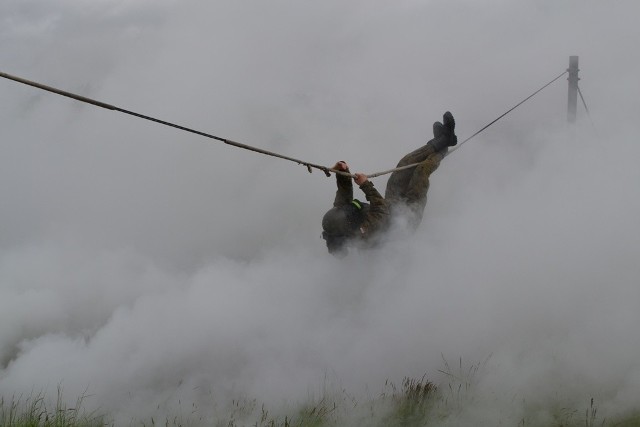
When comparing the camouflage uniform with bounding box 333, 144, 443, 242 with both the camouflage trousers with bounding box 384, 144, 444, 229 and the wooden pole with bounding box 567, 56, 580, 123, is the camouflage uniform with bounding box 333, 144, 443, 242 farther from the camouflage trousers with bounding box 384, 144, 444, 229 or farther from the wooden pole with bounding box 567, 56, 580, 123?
the wooden pole with bounding box 567, 56, 580, 123

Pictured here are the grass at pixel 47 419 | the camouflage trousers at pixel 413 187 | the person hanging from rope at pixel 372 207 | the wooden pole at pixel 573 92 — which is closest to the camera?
the grass at pixel 47 419

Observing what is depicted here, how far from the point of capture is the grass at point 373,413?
7.54m

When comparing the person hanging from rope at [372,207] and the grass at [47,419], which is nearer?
the grass at [47,419]

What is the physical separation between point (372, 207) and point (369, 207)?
8 cm

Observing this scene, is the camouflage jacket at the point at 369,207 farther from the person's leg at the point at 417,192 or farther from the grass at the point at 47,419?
the grass at the point at 47,419

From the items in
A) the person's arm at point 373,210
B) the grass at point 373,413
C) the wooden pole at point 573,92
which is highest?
the wooden pole at point 573,92

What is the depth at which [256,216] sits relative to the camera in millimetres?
19312

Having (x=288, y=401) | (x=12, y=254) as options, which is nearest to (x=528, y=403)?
(x=288, y=401)

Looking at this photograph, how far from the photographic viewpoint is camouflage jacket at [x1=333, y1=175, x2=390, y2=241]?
31.9 feet

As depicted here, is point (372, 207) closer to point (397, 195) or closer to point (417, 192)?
point (417, 192)

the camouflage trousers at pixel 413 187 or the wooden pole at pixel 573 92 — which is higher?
the wooden pole at pixel 573 92

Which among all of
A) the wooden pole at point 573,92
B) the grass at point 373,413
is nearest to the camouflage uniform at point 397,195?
the grass at point 373,413

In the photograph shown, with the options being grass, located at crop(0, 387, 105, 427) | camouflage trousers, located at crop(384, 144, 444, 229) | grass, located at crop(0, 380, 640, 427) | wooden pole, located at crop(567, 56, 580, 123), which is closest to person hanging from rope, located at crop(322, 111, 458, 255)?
camouflage trousers, located at crop(384, 144, 444, 229)

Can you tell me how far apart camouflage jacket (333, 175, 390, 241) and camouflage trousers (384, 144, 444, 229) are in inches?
10.0
